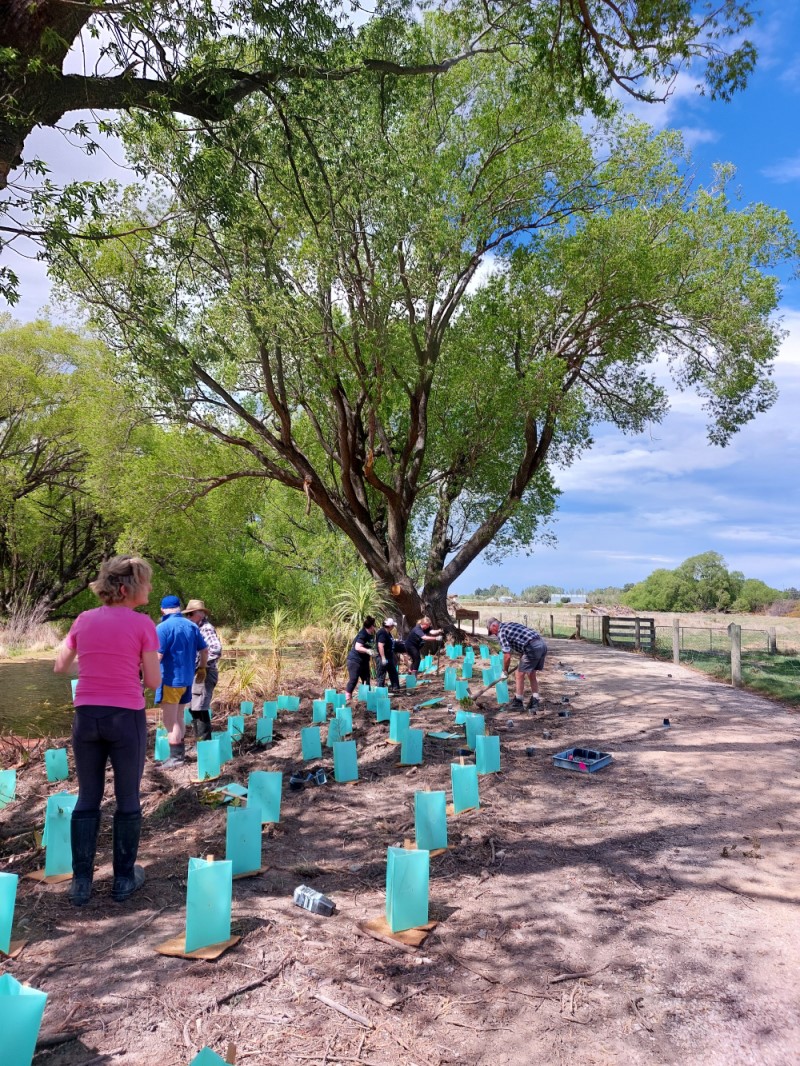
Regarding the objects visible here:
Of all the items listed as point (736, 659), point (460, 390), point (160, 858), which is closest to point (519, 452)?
point (460, 390)

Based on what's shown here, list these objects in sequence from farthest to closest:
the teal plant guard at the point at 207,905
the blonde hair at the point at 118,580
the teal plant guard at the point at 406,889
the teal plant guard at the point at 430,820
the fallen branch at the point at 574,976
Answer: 1. the teal plant guard at the point at 430,820
2. the blonde hair at the point at 118,580
3. the teal plant guard at the point at 406,889
4. the teal plant guard at the point at 207,905
5. the fallen branch at the point at 574,976

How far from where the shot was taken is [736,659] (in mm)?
12867

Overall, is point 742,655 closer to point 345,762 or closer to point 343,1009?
point 345,762

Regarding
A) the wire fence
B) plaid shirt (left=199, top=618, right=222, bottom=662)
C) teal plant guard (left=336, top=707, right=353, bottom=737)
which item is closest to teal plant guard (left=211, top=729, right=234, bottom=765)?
teal plant guard (left=336, top=707, right=353, bottom=737)

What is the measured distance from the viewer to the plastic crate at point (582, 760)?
6039 mm

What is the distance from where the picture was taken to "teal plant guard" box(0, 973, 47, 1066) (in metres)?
2.03

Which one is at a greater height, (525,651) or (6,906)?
(525,651)

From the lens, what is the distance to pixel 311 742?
6.28m

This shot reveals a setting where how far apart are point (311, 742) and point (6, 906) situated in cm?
349

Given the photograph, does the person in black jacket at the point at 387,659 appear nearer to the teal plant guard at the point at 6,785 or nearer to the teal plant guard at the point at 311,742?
the teal plant guard at the point at 311,742

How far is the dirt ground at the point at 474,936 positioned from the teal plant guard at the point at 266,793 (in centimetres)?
14

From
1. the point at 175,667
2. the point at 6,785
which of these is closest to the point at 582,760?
the point at 175,667

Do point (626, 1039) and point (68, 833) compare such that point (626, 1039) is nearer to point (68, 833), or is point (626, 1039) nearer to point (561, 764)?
point (68, 833)

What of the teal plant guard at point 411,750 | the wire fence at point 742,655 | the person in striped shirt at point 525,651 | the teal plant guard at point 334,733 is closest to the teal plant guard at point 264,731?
the teal plant guard at point 334,733
